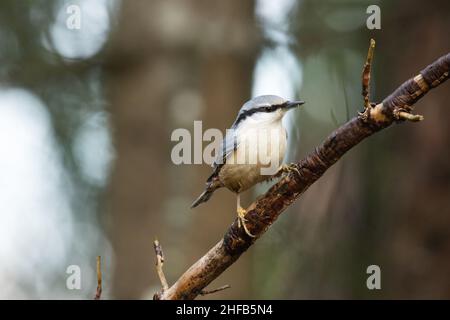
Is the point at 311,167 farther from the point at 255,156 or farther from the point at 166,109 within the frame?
the point at 166,109

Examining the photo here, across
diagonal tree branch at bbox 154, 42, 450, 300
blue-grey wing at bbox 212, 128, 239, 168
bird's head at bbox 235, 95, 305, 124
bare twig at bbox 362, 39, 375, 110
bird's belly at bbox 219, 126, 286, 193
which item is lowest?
diagonal tree branch at bbox 154, 42, 450, 300

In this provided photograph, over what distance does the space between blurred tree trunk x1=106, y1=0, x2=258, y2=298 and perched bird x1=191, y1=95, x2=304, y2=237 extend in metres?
1.30

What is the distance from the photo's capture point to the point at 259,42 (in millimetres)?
4723

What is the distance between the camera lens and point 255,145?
9.89 ft

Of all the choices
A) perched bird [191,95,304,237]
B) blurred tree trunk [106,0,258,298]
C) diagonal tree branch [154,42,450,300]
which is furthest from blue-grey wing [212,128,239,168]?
blurred tree trunk [106,0,258,298]

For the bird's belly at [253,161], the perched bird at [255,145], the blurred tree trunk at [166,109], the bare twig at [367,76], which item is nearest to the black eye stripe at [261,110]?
the perched bird at [255,145]

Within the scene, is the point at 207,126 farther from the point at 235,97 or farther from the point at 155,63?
the point at 155,63

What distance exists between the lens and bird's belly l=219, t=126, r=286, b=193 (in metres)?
2.90

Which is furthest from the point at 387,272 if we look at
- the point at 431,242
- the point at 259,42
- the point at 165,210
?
the point at 259,42

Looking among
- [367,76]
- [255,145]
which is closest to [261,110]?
[255,145]

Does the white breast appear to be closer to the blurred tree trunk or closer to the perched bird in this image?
the perched bird

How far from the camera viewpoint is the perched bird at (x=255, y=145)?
294 cm

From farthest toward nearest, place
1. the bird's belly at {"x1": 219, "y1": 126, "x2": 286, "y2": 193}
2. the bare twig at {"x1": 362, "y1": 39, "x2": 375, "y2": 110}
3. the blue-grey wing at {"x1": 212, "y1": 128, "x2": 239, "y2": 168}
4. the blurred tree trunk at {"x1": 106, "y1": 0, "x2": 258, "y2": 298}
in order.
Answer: the blurred tree trunk at {"x1": 106, "y1": 0, "x2": 258, "y2": 298}
the blue-grey wing at {"x1": 212, "y1": 128, "x2": 239, "y2": 168}
the bird's belly at {"x1": 219, "y1": 126, "x2": 286, "y2": 193}
the bare twig at {"x1": 362, "y1": 39, "x2": 375, "y2": 110}
